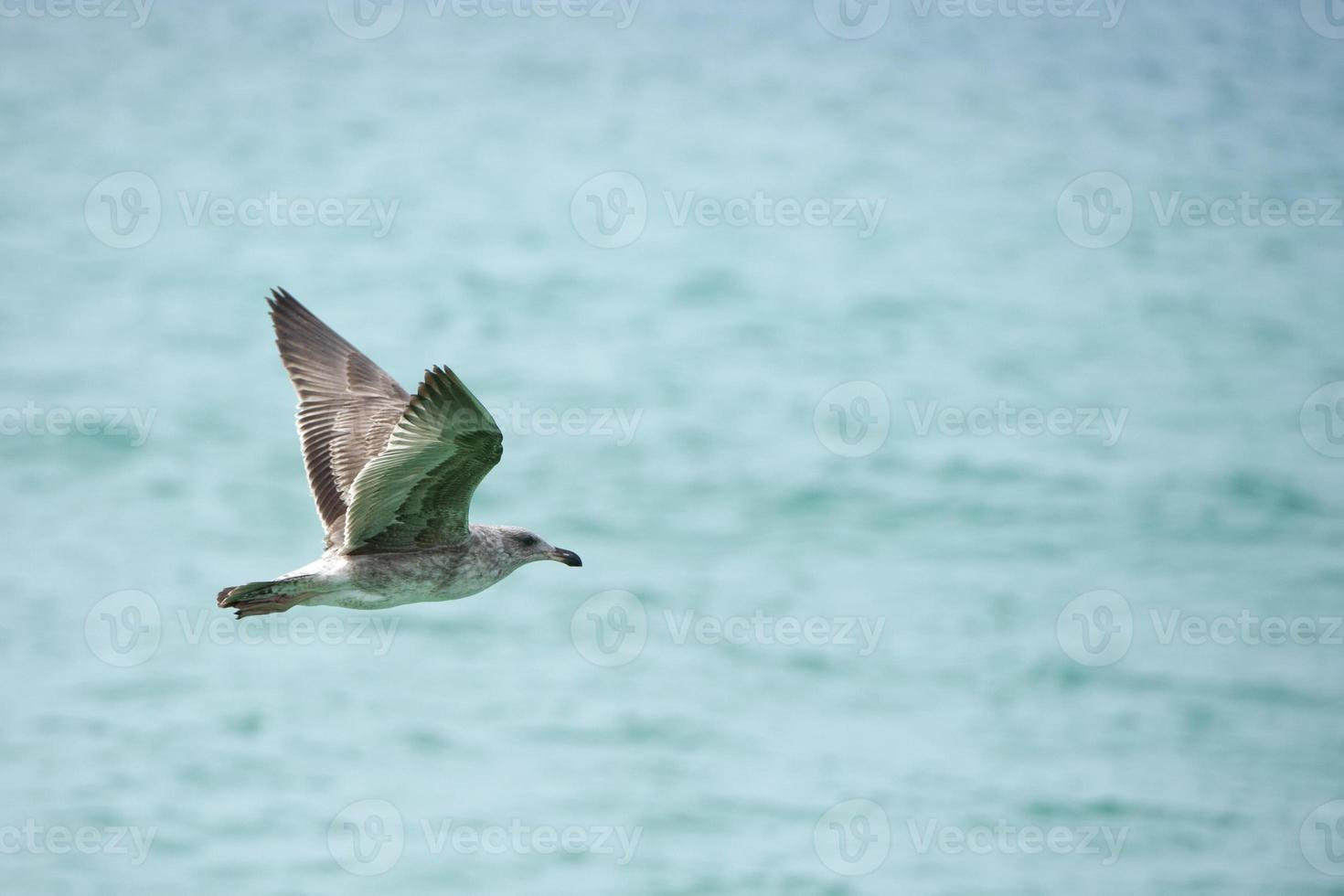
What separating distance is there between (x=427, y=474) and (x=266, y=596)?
3.57ft

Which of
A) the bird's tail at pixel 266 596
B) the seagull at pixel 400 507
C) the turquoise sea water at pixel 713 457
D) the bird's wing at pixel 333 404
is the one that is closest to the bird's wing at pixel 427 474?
the seagull at pixel 400 507

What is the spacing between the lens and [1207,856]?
2725cm

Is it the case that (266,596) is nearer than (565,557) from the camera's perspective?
Yes

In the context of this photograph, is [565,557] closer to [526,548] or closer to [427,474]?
[526,548]

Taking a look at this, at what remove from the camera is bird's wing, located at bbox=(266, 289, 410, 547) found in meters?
11.2

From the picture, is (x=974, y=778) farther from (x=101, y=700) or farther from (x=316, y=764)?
(x=101, y=700)

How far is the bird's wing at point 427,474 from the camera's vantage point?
30.3 ft

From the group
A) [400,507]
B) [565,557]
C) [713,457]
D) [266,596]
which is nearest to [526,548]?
[565,557]

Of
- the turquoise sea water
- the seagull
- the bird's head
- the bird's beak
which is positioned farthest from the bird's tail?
the turquoise sea water

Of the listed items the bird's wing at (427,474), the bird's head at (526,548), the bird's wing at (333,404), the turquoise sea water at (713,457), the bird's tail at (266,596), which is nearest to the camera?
the bird's wing at (427,474)

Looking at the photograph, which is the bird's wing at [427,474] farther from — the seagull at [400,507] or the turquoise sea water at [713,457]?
the turquoise sea water at [713,457]

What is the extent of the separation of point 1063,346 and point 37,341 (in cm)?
2272

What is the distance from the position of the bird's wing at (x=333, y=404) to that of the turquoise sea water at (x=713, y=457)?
53.5 ft

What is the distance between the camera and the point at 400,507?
9984 mm
